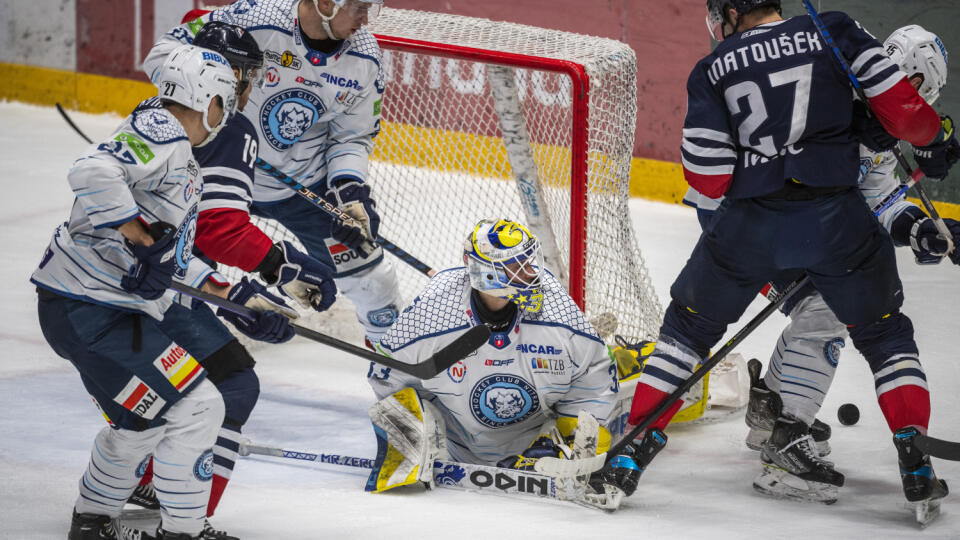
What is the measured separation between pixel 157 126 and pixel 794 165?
1364mm

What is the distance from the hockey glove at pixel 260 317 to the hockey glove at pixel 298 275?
0.75 feet

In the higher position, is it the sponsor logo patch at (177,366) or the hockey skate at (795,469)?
the sponsor logo patch at (177,366)

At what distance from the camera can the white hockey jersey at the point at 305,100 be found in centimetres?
357

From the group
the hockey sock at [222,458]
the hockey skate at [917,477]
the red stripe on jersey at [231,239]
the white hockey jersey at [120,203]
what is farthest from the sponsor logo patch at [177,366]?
the hockey skate at [917,477]

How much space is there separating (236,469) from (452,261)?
1969 millimetres

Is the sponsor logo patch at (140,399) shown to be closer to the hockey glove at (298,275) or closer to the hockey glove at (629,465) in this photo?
the hockey glove at (298,275)

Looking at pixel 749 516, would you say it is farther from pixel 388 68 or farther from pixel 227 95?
pixel 388 68

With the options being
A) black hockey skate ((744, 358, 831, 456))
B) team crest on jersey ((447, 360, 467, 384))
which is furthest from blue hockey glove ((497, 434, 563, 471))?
black hockey skate ((744, 358, 831, 456))

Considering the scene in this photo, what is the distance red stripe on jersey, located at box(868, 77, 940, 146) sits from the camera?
276 centimetres

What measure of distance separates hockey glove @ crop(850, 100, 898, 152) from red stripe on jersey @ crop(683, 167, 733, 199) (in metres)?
0.32

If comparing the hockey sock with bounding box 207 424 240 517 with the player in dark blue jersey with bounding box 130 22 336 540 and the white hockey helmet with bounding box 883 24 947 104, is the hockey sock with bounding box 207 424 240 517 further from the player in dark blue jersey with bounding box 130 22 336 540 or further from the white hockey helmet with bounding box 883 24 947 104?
the white hockey helmet with bounding box 883 24 947 104

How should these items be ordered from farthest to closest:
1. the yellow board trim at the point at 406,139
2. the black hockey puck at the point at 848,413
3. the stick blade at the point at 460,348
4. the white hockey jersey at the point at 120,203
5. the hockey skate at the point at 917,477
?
the yellow board trim at the point at 406,139, the black hockey puck at the point at 848,413, the stick blade at the point at 460,348, the hockey skate at the point at 917,477, the white hockey jersey at the point at 120,203

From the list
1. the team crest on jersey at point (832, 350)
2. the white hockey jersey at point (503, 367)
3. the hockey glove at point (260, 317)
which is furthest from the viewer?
the team crest on jersey at point (832, 350)

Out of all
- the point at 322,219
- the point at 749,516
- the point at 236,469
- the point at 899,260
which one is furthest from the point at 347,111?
the point at 899,260
